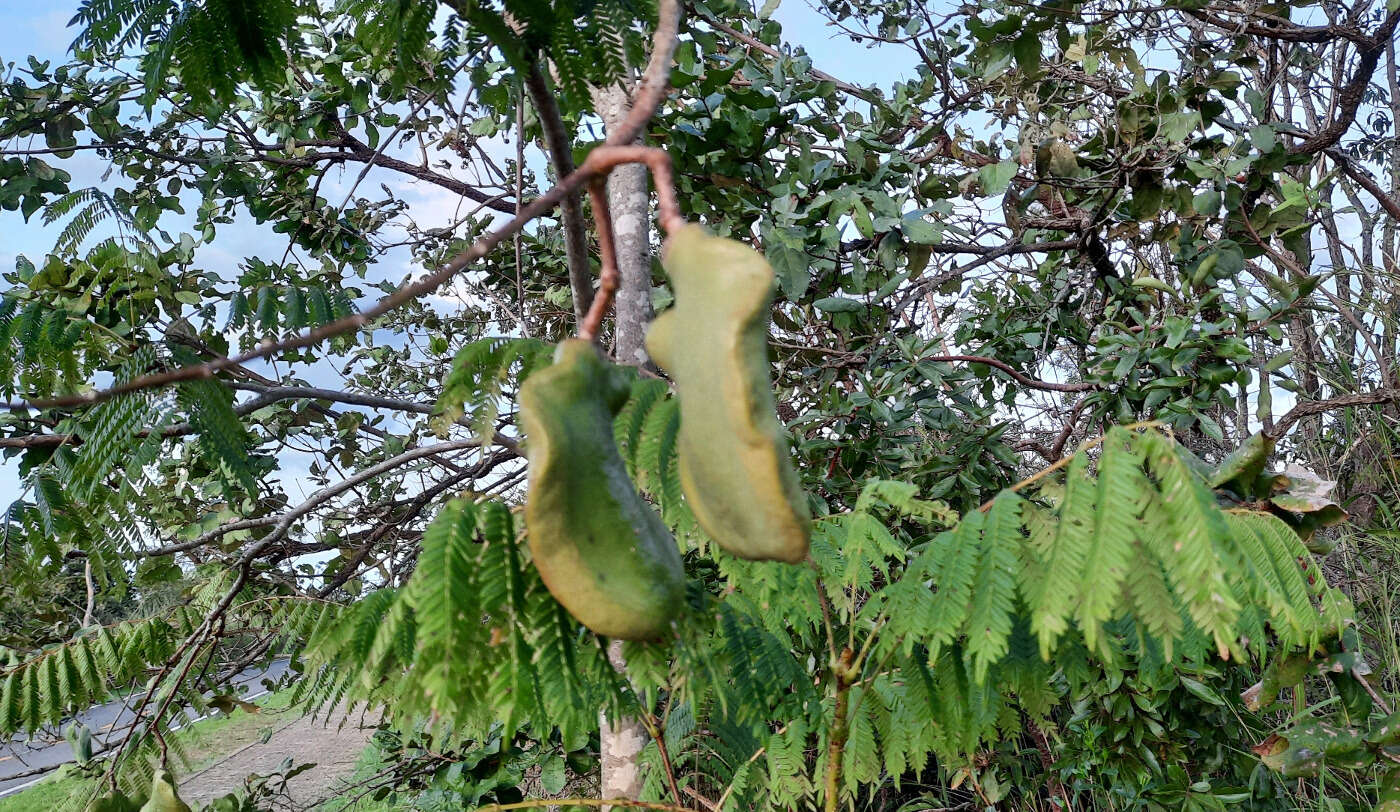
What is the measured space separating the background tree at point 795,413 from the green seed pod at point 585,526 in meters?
0.14

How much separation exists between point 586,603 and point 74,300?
2.21 meters

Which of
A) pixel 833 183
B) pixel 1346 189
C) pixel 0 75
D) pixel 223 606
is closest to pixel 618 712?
pixel 223 606

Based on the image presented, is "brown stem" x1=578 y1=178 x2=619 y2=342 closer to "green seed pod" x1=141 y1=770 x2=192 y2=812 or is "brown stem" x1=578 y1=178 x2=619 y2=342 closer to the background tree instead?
the background tree

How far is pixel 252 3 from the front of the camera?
1.40m

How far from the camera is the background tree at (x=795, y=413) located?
1043mm

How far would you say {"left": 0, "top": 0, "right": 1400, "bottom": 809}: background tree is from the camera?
1043mm

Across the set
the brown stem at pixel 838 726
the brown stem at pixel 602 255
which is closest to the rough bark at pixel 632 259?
the brown stem at pixel 838 726

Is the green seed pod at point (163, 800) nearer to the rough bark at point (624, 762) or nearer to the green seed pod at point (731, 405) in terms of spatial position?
the rough bark at point (624, 762)

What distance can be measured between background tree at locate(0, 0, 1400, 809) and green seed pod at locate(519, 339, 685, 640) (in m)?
0.14

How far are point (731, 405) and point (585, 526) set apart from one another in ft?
0.57

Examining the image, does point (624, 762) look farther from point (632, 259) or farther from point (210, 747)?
point (210, 747)

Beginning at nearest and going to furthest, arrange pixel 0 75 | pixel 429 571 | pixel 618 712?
pixel 429 571 < pixel 618 712 < pixel 0 75

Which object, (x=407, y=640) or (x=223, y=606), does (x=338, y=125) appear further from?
(x=407, y=640)

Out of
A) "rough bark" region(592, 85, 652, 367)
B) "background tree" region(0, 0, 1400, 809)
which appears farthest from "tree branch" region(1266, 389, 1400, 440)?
"rough bark" region(592, 85, 652, 367)
